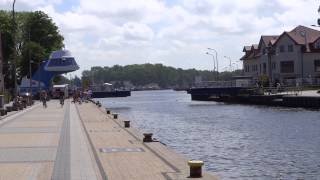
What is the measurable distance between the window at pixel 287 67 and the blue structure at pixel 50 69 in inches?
1484

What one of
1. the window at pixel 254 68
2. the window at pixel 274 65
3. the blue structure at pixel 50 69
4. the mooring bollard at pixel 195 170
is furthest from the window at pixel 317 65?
the mooring bollard at pixel 195 170

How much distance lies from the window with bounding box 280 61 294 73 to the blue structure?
37699 mm

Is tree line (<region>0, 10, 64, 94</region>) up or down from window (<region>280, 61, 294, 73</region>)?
up

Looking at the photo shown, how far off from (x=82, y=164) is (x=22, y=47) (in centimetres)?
9797

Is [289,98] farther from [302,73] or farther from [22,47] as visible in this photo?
[22,47]

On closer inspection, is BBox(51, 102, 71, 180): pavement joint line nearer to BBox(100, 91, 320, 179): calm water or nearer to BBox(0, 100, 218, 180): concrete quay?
BBox(0, 100, 218, 180): concrete quay

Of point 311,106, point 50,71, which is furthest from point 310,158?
point 50,71

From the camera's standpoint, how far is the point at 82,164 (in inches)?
731

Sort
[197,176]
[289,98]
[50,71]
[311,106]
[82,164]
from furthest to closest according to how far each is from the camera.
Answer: [50,71] < [289,98] < [311,106] < [82,164] < [197,176]

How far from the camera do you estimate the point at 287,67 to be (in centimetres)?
11762

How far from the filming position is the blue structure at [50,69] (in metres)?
108

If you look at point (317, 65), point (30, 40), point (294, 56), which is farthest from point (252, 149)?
point (317, 65)

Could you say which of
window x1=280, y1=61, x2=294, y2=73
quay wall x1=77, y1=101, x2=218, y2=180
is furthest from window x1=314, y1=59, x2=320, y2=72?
quay wall x1=77, y1=101, x2=218, y2=180

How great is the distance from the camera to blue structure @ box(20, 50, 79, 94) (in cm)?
10844
